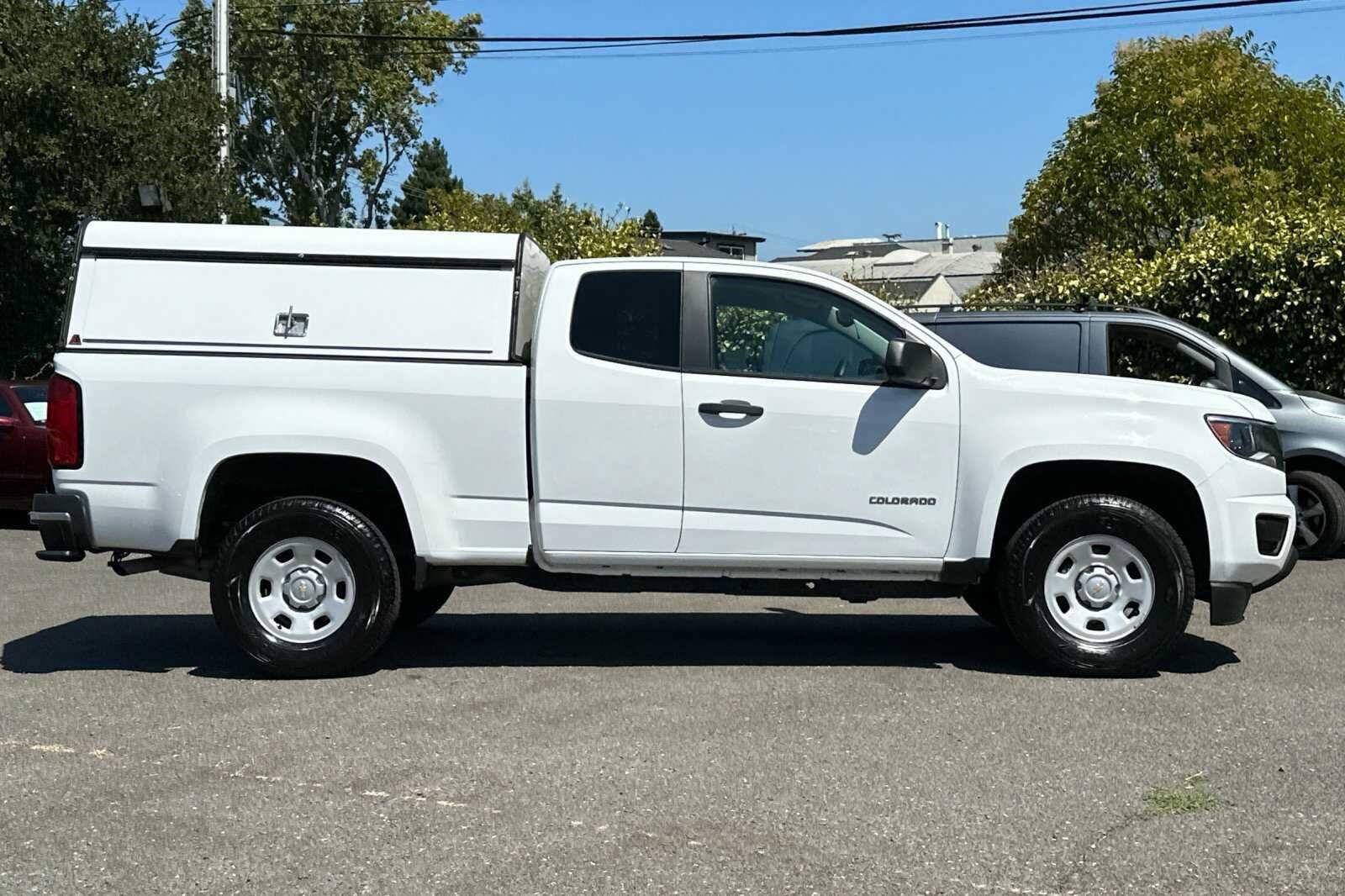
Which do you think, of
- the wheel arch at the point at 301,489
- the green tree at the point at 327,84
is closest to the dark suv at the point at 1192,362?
the wheel arch at the point at 301,489

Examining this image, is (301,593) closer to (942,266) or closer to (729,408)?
(729,408)

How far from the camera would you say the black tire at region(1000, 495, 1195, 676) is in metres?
7.34

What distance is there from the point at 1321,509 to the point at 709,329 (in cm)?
668

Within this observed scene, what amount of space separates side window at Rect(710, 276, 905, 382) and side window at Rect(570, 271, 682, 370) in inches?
7.6

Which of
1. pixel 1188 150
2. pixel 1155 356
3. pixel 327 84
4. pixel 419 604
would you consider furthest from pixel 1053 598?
pixel 327 84

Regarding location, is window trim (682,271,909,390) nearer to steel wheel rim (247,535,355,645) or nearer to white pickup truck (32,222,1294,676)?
white pickup truck (32,222,1294,676)

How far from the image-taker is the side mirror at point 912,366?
7250 mm

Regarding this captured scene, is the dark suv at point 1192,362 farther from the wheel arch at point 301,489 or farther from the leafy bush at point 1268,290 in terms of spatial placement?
the wheel arch at point 301,489

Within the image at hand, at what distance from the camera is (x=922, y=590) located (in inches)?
299

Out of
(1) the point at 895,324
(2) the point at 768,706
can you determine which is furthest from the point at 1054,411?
(2) the point at 768,706

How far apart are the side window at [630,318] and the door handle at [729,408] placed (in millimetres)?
262

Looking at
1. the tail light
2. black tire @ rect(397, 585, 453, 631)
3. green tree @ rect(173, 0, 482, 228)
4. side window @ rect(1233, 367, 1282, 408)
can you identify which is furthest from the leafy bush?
green tree @ rect(173, 0, 482, 228)

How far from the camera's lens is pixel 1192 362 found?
12.1 metres

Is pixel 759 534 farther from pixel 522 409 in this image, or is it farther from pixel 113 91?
pixel 113 91
